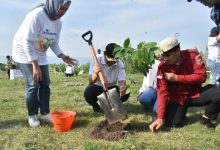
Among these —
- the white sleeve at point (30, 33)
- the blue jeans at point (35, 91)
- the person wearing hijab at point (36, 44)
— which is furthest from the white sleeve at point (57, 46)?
the white sleeve at point (30, 33)

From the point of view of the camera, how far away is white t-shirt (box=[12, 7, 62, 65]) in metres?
4.38

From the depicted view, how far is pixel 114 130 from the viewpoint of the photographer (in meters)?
4.14

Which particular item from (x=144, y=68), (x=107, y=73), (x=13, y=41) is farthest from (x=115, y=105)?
(x=13, y=41)

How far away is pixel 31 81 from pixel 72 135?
907 mm

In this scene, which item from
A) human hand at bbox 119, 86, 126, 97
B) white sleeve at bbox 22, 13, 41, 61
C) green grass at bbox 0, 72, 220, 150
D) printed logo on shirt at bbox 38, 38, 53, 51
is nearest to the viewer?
green grass at bbox 0, 72, 220, 150

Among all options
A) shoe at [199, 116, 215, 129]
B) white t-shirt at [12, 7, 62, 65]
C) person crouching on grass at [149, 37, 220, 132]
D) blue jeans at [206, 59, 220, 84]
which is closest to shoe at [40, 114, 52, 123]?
white t-shirt at [12, 7, 62, 65]

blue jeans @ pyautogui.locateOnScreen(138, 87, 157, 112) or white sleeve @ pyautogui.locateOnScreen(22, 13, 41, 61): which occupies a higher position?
white sleeve @ pyautogui.locateOnScreen(22, 13, 41, 61)

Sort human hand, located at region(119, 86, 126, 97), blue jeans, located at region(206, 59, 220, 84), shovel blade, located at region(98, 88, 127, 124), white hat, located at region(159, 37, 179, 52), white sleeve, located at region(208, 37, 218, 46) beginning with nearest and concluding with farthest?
white hat, located at region(159, 37, 179, 52) < shovel blade, located at region(98, 88, 127, 124) < human hand, located at region(119, 86, 126, 97) < white sleeve, located at region(208, 37, 218, 46) < blue jeans, located at region(206, 59, 220, 84)

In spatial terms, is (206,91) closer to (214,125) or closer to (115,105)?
(214,125)

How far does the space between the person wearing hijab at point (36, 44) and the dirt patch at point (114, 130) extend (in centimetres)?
89

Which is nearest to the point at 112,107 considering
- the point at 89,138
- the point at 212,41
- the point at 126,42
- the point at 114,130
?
the point at 114,130

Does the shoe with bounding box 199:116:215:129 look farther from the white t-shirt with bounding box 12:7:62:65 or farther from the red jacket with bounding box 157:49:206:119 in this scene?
the white t-shirt with bounding box 12:7:62:65

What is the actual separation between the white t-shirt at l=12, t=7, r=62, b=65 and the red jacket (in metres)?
1.48

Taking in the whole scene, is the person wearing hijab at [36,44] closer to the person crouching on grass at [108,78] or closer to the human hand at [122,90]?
the person crouching on grass at [108,78]
